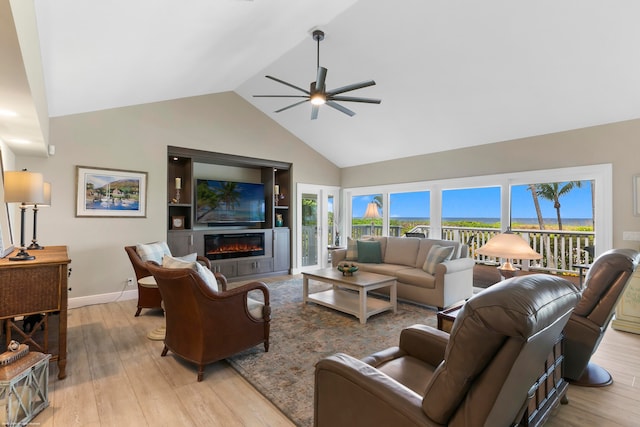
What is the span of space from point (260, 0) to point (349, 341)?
3.39 m

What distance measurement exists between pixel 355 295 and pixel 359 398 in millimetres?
3241

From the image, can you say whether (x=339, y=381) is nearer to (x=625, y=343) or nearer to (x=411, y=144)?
(x=625, y=343)

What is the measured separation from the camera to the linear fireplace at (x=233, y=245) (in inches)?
225

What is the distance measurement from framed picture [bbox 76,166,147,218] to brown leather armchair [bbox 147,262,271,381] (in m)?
2.65

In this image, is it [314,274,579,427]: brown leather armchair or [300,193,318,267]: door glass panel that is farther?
[300,193,318,267]: door glass panel

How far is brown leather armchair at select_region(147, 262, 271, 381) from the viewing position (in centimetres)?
240

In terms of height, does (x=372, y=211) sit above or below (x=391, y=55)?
below

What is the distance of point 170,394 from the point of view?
2275mm

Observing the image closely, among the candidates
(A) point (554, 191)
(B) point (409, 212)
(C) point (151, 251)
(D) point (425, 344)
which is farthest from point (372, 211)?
(D) point (425, 344)

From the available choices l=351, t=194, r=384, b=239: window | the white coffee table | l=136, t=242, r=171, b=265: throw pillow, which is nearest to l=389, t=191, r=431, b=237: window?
l=351, t=194, r=384, b=239: window

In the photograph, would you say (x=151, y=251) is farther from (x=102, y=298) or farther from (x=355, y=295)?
(x=355, y=295)

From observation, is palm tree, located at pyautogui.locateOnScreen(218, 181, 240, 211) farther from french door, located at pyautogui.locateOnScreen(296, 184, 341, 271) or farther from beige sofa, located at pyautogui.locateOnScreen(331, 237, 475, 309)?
beige sofa, located at pyautogui.locateOnScreen(331, 237, 475, 309)

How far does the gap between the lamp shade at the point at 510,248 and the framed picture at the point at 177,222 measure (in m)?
4.69

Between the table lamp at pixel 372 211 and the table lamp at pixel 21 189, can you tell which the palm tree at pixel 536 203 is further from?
the table lamp at pixel 21 189
